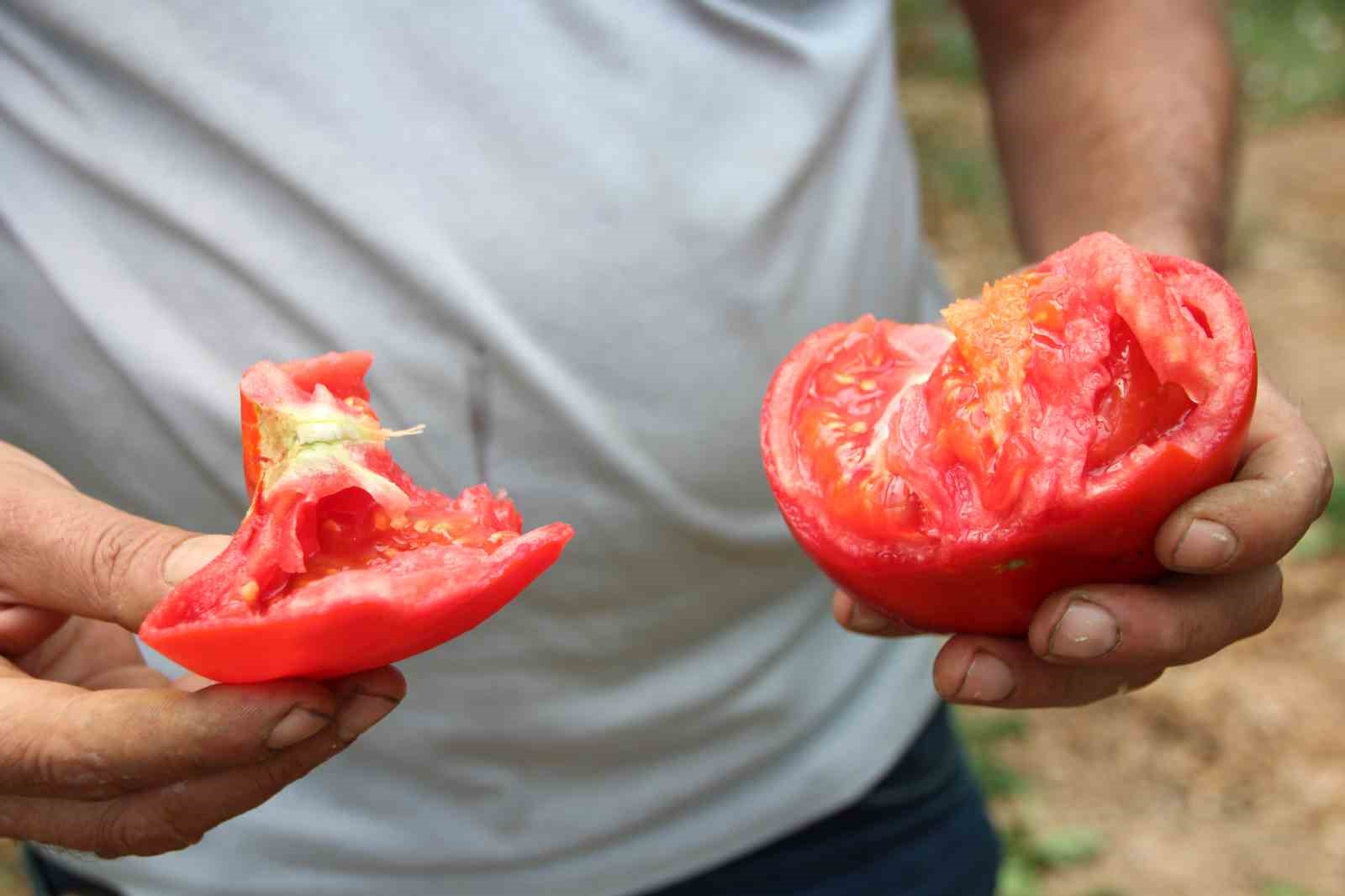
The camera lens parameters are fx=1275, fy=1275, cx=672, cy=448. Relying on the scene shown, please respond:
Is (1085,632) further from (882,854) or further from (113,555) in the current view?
(113,555)

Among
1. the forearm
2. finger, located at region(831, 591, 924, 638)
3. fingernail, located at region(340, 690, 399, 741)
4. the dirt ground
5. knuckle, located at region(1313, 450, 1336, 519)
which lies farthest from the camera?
the dirt ground

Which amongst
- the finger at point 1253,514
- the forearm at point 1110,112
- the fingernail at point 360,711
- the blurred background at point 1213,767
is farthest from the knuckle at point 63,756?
the blurred background at point 1213,767

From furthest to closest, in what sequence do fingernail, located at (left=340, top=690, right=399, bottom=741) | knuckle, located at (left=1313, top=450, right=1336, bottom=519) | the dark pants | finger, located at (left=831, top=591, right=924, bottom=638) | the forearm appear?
the forearm → the dark pants → finger, located at (left=831, top=591, right=924, bottom=638) → knuckle, located at (left=1313, top=450, right=1336, bottom=519) → fingernail, located at (left=340, top=690, right=399, bottom=741)

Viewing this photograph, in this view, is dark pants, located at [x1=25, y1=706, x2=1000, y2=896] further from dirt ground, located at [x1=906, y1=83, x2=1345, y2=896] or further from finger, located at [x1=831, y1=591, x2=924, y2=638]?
dirt ground, located at [x1=906, y1=83, x2=1345, y2=896]

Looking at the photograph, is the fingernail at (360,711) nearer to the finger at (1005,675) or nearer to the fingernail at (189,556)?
the fingernail at (189,556)

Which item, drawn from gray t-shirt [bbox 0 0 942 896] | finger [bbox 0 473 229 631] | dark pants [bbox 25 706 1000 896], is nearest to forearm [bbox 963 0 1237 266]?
gray t-shirt [bbox 0 0 942 896]

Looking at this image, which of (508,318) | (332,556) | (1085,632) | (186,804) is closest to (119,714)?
(186,804)

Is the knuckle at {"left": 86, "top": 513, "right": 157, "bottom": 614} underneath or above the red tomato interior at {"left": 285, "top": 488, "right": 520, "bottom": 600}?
above
